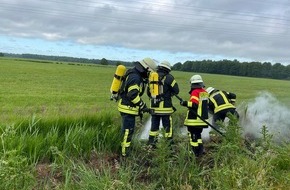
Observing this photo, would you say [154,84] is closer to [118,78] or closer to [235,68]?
[118,78]

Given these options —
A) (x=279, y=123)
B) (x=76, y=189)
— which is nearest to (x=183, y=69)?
(x=279, y=123)

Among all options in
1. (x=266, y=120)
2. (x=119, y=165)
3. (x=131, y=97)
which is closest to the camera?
(x=119, y=165)

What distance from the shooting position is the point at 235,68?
45000 millimetres

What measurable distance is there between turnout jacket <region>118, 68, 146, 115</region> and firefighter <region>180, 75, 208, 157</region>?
3.09 ft

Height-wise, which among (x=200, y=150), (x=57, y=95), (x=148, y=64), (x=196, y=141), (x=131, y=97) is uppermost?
(x=148, y=64)

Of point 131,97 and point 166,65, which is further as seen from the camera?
point 166,65

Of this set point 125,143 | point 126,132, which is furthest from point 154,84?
point 125,143

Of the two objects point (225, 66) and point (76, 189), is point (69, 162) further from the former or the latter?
point (225, 66)

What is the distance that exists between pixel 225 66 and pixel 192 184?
135 ft

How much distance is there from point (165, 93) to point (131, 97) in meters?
1.19

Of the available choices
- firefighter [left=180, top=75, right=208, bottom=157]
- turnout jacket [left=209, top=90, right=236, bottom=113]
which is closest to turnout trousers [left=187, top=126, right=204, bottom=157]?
firefighter [left=180, top=75, right=208, bottom=157]

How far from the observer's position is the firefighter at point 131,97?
A: 5.86m

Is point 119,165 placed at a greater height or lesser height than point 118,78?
lesser

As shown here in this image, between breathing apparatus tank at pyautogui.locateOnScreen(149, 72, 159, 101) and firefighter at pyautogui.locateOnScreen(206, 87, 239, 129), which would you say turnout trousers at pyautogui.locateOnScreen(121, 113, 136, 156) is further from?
firefighter at pyautogui.locateOnScreen(206, 87, 239, 129)
